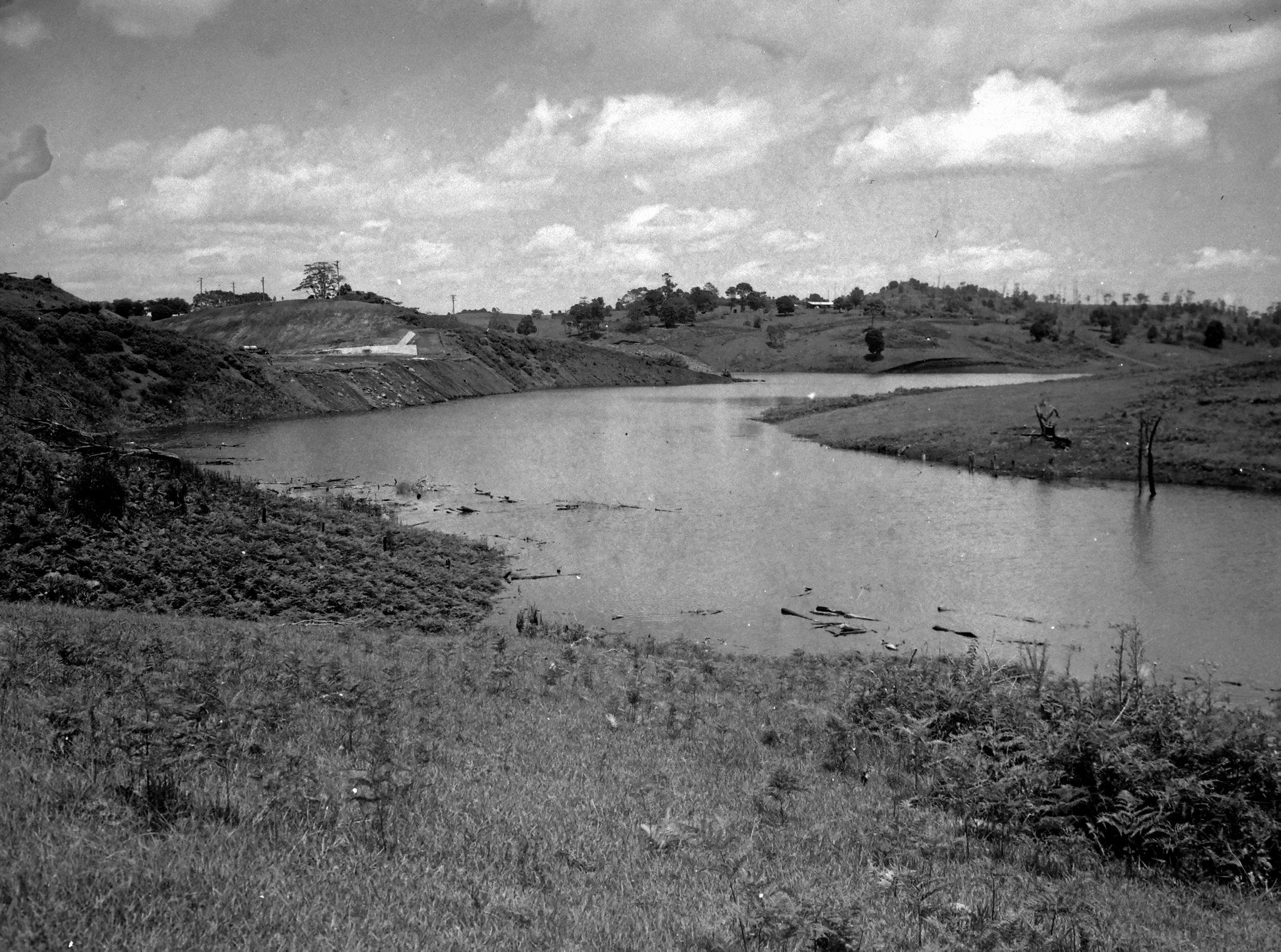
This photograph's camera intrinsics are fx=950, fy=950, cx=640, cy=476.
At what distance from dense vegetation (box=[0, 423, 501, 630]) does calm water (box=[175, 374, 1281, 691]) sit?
3094mm

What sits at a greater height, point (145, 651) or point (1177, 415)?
point (1177, 415)

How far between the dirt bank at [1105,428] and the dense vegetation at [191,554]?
37.0 meters

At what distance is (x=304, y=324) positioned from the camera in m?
144

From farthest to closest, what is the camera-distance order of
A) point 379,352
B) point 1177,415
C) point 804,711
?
point 379,352 → point 1177,415 → point 804,711

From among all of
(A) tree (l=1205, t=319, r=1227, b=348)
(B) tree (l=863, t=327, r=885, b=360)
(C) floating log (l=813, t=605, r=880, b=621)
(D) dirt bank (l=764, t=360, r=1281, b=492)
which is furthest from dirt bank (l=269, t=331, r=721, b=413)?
(C) floating log (l=813, t=605, r=880, b=621)

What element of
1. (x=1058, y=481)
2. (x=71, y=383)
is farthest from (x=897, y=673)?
(x=71, y=383)

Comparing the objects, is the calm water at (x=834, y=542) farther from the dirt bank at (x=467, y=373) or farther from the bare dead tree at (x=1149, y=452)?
the dirt bank at (x=467, y=373)

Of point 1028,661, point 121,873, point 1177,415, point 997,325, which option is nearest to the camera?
point 121,873

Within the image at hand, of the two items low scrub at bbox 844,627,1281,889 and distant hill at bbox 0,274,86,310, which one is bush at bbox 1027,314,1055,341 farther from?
low scrub at bbox 844,627,1281,889

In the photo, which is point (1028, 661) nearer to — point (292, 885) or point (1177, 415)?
point (292, 885)

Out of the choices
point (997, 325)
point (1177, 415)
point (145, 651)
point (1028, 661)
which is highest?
point (997, 325)

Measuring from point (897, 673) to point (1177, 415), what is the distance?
159ft

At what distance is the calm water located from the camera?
24344 millimetres

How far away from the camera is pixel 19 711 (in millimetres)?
9109
